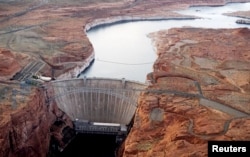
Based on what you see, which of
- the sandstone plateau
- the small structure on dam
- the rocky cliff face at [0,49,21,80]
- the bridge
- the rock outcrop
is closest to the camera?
the sandstone plateau

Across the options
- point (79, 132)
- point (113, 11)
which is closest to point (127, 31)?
point (113, 11)

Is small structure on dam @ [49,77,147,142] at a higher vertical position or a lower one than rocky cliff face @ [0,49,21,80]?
lower

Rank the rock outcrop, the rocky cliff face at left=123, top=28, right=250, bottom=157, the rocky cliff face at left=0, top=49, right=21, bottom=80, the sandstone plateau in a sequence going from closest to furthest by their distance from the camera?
the rocky cliff face at left=123, top=28, right=250, bottom=157
the sandstone plateau
the rock outcrop
the rocky cliff face at left=0, top=49, right=21, bottom=80

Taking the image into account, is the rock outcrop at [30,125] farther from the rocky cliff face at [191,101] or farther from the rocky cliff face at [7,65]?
the rocky cliff face at [191,101]

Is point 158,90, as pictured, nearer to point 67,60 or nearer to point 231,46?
point 67,60

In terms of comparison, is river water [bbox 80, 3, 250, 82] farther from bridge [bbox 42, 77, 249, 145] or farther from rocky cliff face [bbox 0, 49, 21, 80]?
bridge [bbox 42, 77, 249, 145]

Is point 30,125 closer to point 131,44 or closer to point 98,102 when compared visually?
point 98,102

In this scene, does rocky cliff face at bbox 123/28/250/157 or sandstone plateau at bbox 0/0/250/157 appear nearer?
rocky cliff face at bbox 123/28/250/157

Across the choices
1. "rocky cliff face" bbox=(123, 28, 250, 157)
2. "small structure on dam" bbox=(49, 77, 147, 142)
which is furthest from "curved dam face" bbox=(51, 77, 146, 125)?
"rocky cliff face" bbox=(123, 28, 250, 157)
